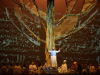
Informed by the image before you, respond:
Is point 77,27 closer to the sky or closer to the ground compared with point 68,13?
closer to the ground

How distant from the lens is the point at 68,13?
21.3 feet

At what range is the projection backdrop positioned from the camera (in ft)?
21.8

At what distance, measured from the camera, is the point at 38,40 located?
22.4ft

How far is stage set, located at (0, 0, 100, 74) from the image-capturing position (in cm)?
663

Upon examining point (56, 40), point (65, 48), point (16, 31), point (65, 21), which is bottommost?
point (65, 48)

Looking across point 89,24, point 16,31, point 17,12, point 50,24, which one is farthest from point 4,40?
point 89,24

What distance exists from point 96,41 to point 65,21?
190 cm

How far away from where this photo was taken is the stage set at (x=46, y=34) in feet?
21.8

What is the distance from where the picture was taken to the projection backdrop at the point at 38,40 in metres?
6.64

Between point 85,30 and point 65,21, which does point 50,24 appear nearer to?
point 65,21

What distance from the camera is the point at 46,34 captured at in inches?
261

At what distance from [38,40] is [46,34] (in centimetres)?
57

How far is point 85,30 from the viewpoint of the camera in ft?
22.0

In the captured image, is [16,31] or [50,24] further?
[16,31]
